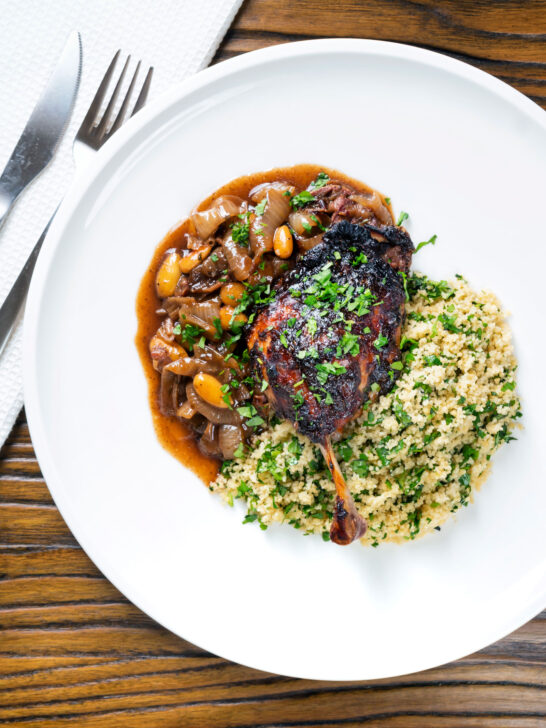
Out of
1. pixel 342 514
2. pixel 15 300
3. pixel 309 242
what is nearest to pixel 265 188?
pixel 309 242

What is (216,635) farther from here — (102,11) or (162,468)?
(102,11)

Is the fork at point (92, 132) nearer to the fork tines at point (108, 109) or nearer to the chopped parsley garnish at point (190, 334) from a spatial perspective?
the fork tines at point (108, 109)

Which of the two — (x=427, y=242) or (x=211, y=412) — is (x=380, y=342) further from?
(x=211, y=412)

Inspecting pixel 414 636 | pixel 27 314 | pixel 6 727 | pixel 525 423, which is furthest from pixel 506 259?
pixel 6 727

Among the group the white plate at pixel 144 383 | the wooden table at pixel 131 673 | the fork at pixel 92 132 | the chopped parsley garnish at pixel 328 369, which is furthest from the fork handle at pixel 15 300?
the chopped parsley garnish at pixel 328 369

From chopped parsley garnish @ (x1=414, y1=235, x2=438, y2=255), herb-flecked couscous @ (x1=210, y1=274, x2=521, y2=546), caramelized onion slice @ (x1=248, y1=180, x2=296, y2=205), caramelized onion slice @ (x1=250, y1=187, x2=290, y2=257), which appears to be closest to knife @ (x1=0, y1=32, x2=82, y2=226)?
caramelized onion slice @ (x1=248, y1=180, x2=296, y2=205)

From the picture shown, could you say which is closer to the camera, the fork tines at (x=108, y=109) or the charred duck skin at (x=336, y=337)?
the charred duck skin at (x=336, y=337)
